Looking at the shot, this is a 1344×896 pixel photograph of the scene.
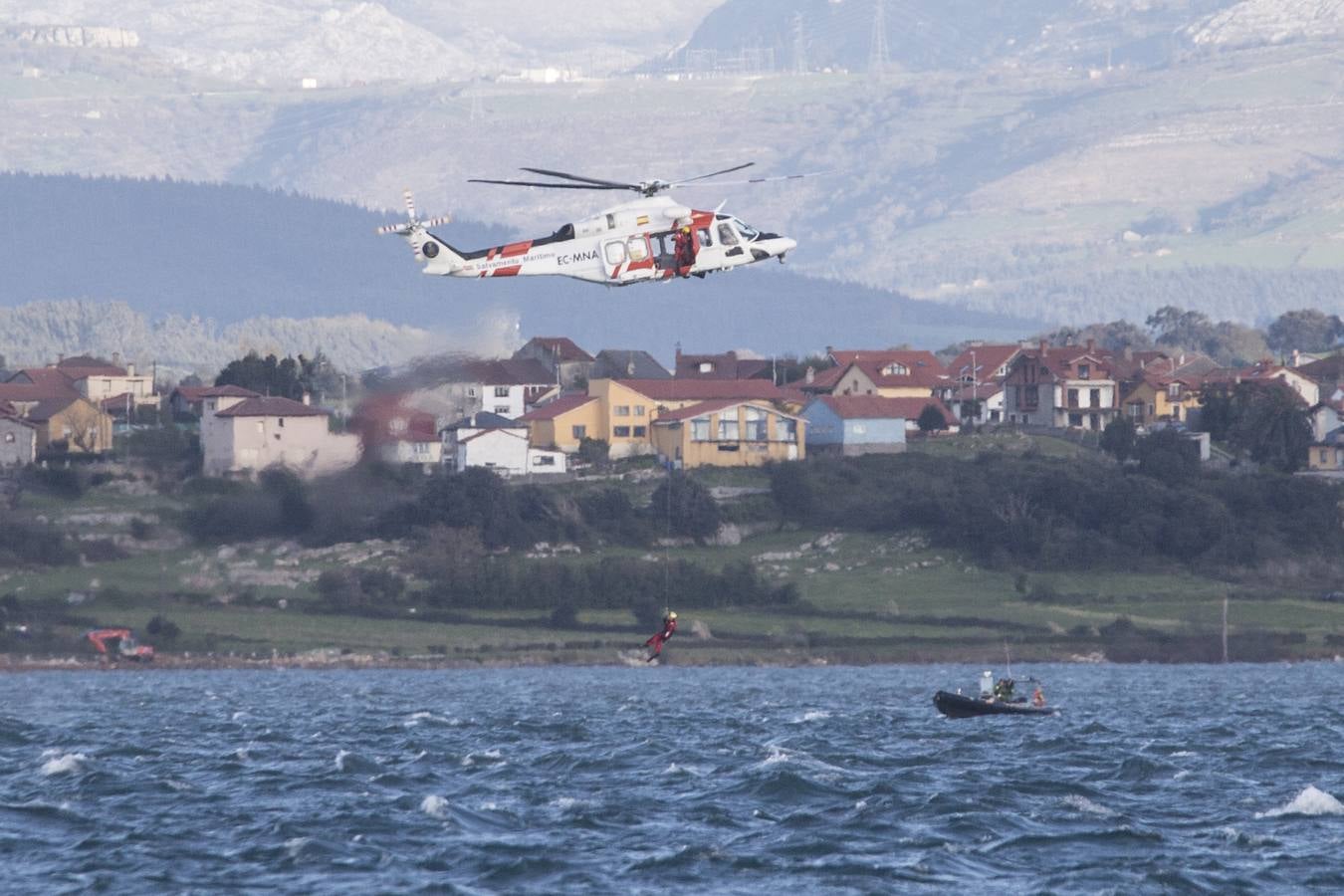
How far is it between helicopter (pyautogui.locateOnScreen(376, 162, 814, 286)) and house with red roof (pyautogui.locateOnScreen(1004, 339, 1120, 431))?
107 metres

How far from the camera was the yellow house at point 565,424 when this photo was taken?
14675 centimetres

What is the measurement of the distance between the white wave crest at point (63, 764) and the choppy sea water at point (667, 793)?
21 centimetres

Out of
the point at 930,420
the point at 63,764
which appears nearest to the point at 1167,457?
the point at 930,420

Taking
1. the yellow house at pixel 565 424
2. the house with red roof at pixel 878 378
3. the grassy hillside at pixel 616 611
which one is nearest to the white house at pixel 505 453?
the yellow house at pixel 565 424

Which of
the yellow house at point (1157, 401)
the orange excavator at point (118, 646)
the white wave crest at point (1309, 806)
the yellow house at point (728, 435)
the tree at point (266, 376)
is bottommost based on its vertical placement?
the white wave crest at point (1309, 806)

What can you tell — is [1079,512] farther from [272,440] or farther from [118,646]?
[118,646]

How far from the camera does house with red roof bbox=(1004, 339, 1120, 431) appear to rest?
169 metres

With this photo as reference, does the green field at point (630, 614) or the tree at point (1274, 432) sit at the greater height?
the tree at point (1274, 432)

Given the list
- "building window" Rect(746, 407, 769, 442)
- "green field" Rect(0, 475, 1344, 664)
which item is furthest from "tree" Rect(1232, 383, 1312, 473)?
"building window" Rect(746, 407, 769, 442)

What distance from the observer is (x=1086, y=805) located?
5897 cm

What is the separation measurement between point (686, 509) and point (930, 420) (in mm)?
33035

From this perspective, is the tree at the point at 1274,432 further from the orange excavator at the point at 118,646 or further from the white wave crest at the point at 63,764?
the white wave crest at the point at 63,764

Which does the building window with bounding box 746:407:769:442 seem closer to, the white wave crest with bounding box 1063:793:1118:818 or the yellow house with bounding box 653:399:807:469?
the yellow house with bounding box 653:399:807:469

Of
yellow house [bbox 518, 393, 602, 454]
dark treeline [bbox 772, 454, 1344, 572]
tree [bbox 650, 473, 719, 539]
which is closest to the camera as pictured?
dark treeline [bbox 772, 454, 1344, 572]
